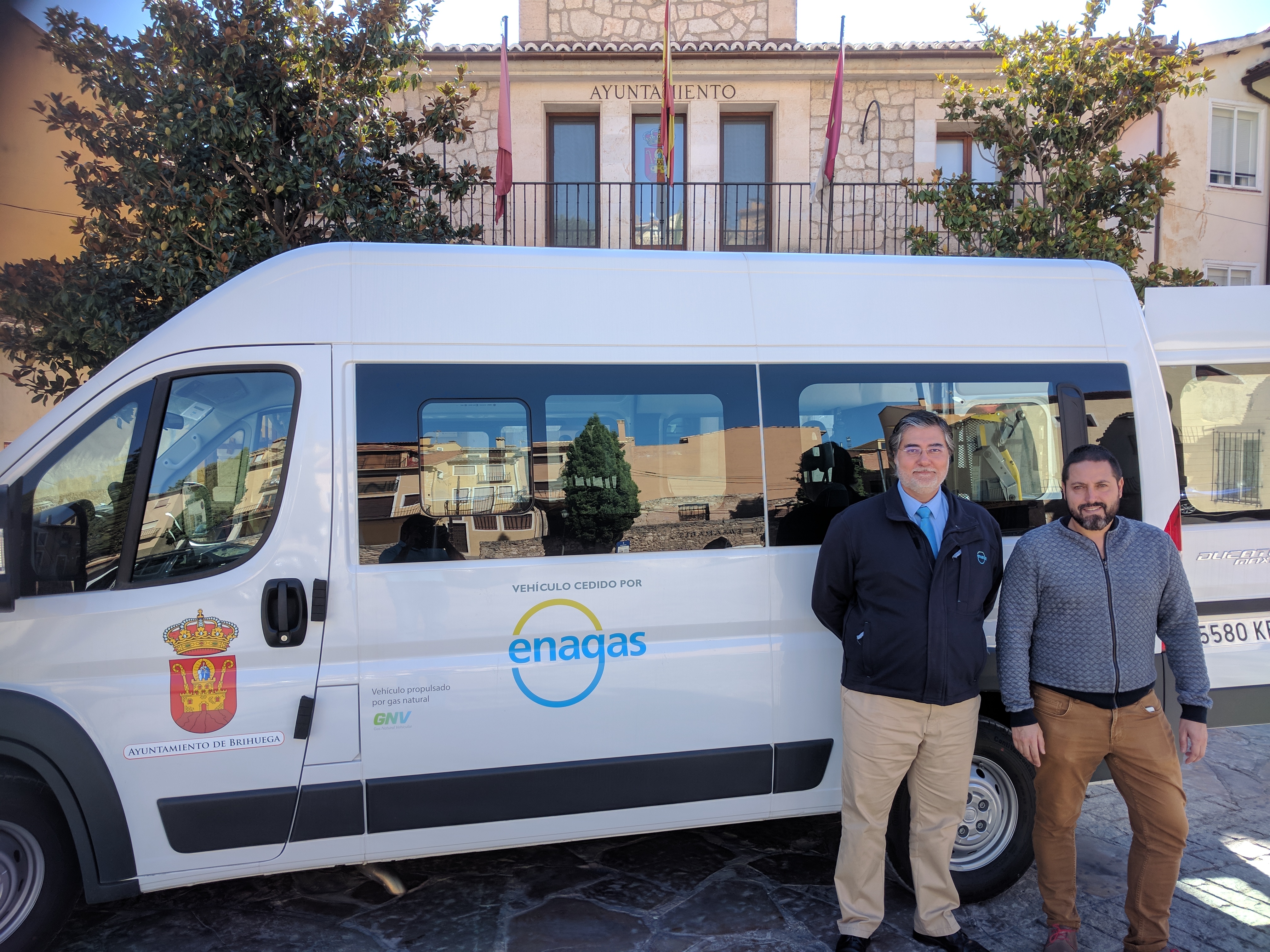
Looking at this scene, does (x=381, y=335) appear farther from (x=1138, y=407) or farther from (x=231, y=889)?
(x=1138, y=407)

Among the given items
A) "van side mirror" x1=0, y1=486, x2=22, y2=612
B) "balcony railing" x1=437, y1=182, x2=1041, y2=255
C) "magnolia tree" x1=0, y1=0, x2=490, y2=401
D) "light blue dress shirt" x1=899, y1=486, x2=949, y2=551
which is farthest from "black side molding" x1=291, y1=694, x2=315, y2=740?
"balcony railing" x1=437, y1=182, x2=1041, y2=255

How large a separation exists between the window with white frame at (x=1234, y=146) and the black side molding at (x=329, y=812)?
46.6 feet

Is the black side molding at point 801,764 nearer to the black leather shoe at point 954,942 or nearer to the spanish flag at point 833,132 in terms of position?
the black leather shoe at point 954,942

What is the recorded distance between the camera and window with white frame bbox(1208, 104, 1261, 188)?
12172mm

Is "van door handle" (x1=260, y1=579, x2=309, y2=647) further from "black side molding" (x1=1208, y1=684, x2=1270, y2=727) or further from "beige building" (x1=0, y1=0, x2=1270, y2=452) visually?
"beige building" (x1=0, y1=0, x2=1270, y2=452)

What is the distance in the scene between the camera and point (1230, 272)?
12.1 metres

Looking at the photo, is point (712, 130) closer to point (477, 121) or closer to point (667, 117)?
point (667, 117)

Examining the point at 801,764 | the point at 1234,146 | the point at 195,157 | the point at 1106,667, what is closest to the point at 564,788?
the point at 801,764

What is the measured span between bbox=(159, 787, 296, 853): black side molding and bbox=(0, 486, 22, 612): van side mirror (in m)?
0.84

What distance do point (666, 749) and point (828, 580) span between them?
2.94 feet

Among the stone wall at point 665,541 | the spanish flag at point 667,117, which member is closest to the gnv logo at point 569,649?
the stone wall at point 665,541

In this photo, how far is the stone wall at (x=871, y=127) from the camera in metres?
10.7

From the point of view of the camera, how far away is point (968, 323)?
137 inches

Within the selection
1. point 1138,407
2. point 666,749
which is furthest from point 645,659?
point 1138,407
